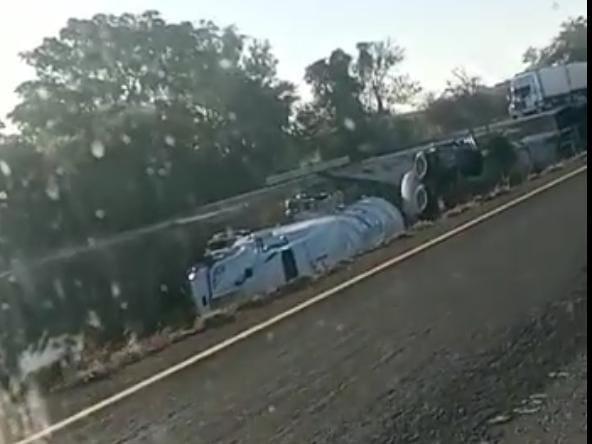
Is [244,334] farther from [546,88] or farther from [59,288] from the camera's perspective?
[546,88]

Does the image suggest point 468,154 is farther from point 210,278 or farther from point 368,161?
point 210,278

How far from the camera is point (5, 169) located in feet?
104

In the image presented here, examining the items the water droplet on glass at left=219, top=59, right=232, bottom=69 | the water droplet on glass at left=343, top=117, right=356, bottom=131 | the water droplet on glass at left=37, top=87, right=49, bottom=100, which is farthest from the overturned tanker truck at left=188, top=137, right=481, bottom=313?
the water droplet on glass at left=219, top=59, right=232, bottom=69

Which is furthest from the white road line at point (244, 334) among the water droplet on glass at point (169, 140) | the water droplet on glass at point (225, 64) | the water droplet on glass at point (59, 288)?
the water droplet on glass at point (225, 64)

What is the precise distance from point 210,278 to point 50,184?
1452 centimetres

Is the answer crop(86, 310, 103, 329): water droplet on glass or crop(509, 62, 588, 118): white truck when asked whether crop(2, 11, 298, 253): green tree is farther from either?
crop(509, 62, 588, 118): white truck

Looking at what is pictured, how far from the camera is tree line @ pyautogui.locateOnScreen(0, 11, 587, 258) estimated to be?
32.5m

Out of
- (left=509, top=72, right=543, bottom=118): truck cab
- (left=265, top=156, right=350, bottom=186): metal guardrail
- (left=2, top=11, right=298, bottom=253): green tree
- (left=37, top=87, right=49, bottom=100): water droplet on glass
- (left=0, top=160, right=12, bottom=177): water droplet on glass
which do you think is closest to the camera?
(left=0, top=160, right=12, bottom=177): water droplet on glass

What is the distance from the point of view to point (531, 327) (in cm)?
761

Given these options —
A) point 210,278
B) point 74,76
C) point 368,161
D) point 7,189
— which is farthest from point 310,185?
point 210,278

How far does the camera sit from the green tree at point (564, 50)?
48.8 m

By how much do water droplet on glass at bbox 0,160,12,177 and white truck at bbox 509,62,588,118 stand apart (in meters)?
23.2

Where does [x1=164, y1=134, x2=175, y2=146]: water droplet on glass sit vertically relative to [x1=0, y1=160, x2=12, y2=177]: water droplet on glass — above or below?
below

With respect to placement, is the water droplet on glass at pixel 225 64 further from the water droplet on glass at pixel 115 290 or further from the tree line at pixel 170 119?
the water droplet on glass at pixel 115 290
